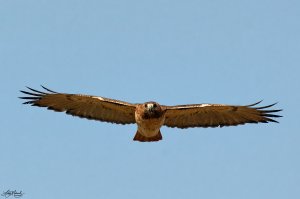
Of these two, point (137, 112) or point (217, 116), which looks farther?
point (217, 116)

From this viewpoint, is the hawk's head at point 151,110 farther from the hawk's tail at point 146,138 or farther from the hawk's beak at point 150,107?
the hawk's tail at point 146,138

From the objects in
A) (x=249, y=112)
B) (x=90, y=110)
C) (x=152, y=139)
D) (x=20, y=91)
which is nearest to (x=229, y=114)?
(x=249, y=112)

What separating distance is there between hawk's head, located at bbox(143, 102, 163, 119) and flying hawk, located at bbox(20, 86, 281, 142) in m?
0.38

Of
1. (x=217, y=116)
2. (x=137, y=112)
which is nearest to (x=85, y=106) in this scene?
(x=137, y=112)

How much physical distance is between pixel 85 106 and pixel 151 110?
8.25 ft

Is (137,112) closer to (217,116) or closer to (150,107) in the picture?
(150,107)

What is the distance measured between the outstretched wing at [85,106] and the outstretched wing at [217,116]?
129 cm

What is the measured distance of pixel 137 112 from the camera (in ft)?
59.0

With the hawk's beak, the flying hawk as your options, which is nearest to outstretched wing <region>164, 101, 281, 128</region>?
the flying hawk

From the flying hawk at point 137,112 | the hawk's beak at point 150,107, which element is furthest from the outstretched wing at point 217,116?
the hawk's beak at point 150,107

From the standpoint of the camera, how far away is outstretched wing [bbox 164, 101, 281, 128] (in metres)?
18.9

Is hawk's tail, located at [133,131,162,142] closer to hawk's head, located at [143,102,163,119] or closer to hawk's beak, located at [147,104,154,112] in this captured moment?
hawk's head, located at [143,102,163,119]

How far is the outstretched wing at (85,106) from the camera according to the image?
18.7m

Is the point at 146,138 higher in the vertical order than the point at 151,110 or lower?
lower
